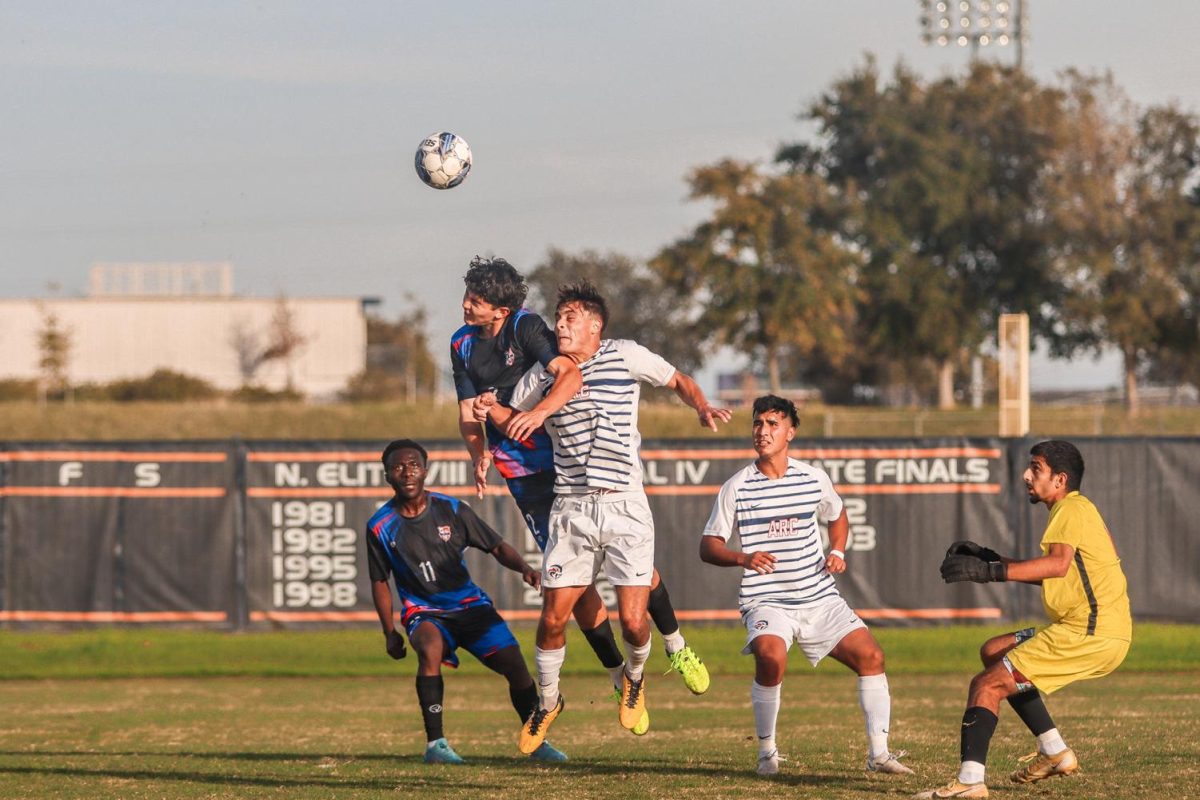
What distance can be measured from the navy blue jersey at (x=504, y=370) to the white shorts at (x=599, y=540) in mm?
426

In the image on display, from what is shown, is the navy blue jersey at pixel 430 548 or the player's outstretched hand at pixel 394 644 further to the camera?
the navy blue jersey at pixel 430 548

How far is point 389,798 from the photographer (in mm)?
9102

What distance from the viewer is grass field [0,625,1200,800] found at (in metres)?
9.59

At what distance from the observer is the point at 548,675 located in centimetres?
984

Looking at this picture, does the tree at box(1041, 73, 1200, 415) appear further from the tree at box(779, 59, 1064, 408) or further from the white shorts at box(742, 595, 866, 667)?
the white shorts at box(742, 595, 866, 667)

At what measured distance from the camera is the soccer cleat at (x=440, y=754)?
10.8 m

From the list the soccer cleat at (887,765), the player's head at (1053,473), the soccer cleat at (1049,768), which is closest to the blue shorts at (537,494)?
the soccer cleat at (887,765)

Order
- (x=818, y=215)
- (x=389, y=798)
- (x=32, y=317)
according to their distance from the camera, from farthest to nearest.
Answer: (x=32, y=317) → (x=818, y=215) → (x=389, y=798)

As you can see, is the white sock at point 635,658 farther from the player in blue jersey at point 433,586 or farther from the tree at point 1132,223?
the tree at point 1132,223

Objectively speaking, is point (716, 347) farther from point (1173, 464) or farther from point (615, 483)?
point (615, 483)

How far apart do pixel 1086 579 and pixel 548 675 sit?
3190 mm

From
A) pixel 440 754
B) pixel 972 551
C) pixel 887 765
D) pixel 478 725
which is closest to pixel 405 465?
pixel 440 754

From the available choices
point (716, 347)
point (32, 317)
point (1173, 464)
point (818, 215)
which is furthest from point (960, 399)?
point (1173, 464)

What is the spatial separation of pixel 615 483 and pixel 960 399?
228 ft
